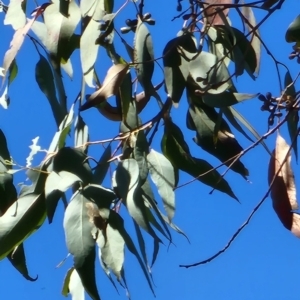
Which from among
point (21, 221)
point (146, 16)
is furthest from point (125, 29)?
point (21, 221)

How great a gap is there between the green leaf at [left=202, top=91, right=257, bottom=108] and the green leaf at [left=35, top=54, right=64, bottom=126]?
31cm

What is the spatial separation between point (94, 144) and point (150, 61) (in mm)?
152

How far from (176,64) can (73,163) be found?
0.21 m

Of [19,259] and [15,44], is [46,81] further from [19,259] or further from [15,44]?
[19,259]

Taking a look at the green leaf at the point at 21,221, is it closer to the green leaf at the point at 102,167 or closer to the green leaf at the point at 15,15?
the green leaf at the point at 102,167

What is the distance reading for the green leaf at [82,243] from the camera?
3.35ft

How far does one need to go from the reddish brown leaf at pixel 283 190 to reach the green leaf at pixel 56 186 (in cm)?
28

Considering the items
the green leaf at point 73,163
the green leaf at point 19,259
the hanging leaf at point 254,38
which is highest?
the hanging leaf at point 254,38

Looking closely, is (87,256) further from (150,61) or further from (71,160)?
(150,61)

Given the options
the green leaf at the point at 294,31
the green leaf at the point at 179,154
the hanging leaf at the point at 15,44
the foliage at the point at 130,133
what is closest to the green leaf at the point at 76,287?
the foliage at the point at 130,133

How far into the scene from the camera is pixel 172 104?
45.8 inches

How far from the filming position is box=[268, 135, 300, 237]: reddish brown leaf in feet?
3.53

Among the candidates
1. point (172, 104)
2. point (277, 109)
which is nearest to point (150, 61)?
point (172, 104)

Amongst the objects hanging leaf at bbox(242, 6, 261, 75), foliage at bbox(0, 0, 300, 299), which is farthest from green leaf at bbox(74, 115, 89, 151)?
hanging leaf at bbox(242, 6, 261, 75)
